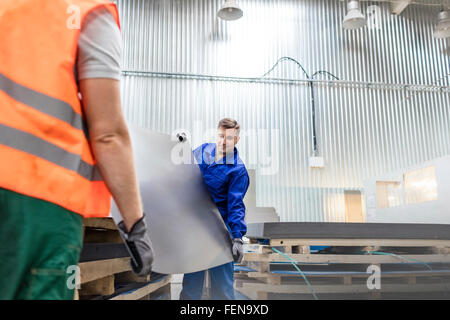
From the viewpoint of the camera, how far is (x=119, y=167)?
2.73ft

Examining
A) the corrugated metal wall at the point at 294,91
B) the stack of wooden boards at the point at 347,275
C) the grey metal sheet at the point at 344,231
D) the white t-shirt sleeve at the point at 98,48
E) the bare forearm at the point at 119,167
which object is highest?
the corrugated metal wall at the point at 294,91

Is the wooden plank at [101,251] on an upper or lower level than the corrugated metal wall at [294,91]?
lower

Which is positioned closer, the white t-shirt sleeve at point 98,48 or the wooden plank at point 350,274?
the white t-shirt sleeve at point 98,48

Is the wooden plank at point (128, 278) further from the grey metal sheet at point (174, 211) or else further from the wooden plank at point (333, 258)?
the wooden plank at point (333, 258)

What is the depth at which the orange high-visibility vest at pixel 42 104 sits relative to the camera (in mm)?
689

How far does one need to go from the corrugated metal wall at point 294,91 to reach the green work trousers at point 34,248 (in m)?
5.81

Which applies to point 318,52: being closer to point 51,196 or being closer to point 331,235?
point 331,235

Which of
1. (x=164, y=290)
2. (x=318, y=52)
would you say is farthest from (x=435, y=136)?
(x=164, y=290)

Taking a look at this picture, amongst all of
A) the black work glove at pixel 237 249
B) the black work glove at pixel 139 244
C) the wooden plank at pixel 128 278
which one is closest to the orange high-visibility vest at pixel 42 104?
the black work glove at pixel 139 244

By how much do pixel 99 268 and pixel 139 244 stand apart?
2.16 ft

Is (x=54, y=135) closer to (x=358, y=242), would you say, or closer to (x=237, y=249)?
(x=237, y=249)

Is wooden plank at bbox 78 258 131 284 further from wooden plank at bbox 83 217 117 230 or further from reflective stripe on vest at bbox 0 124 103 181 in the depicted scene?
reflective stripe on vest at bbox 0 124 103 181

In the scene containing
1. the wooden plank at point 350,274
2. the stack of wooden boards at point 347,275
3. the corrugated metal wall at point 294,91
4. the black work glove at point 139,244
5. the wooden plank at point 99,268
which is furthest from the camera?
the corrugated metal wall at point 294,91
